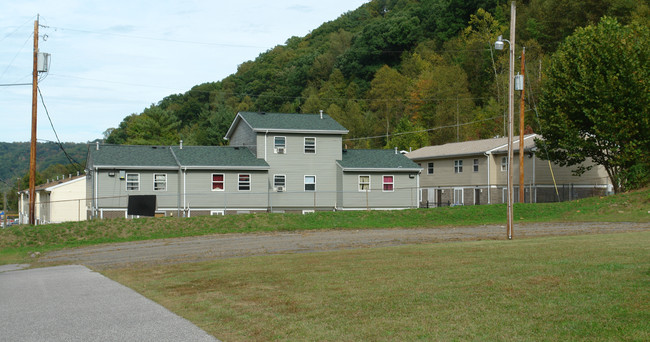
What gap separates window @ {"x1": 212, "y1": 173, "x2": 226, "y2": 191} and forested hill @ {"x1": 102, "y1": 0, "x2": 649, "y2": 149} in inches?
938

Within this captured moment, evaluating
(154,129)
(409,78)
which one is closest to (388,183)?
(409,78)

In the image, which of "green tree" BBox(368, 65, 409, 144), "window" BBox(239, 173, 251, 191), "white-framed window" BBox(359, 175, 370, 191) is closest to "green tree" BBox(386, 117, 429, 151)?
"green tree" BBox(368, 65, 409, 144)

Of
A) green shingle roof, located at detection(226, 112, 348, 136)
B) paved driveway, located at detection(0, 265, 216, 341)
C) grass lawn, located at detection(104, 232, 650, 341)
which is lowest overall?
paved driveway, located at detection(0, 265, 216, 341)

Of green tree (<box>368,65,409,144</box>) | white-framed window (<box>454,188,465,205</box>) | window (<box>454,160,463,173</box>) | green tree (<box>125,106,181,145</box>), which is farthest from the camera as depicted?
green tree (<box>125,106,181,145</box>)

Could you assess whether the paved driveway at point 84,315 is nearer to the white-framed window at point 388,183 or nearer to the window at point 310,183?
the window at point 310,183

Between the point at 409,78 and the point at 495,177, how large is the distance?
44.0 meters

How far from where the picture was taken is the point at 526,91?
213 feet

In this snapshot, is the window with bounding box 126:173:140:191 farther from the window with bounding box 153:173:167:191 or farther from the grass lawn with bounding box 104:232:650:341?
the grass lawn with bounding box 104:232:650:341

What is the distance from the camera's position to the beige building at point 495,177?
4678 centimetres

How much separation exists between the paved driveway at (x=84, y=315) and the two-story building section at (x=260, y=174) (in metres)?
25.7

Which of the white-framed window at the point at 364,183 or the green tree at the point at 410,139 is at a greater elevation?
the green tree at the point at 410,139

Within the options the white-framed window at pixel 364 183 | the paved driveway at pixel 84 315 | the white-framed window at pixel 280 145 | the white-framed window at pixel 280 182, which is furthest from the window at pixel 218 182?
the paved driveway at pixel 84 315

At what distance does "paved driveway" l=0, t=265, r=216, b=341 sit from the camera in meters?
8.67

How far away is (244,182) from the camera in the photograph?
43.2 m
